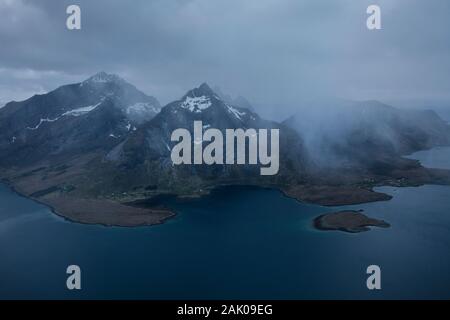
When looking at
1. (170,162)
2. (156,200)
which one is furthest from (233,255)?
(170,162)

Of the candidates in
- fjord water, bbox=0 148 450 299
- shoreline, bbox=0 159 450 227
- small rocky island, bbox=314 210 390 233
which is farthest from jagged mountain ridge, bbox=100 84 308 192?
small rocky island, bbox=314 210 390 233

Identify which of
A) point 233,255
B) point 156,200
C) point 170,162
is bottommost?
point 233,255

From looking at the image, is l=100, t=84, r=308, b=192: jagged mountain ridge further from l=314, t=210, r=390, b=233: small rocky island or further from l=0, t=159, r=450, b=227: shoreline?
l=314, t=210, r=390, b=233: small rocky island

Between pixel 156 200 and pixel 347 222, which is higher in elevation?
pixel 156 200

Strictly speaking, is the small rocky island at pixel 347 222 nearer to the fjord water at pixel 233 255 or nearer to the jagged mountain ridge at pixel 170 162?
the fjord water at pixel 233 255

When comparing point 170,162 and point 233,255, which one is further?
point 170,162

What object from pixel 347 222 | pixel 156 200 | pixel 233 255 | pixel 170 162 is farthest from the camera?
pixel 170 162

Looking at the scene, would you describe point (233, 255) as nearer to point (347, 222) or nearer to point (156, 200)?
point (347, 222)
